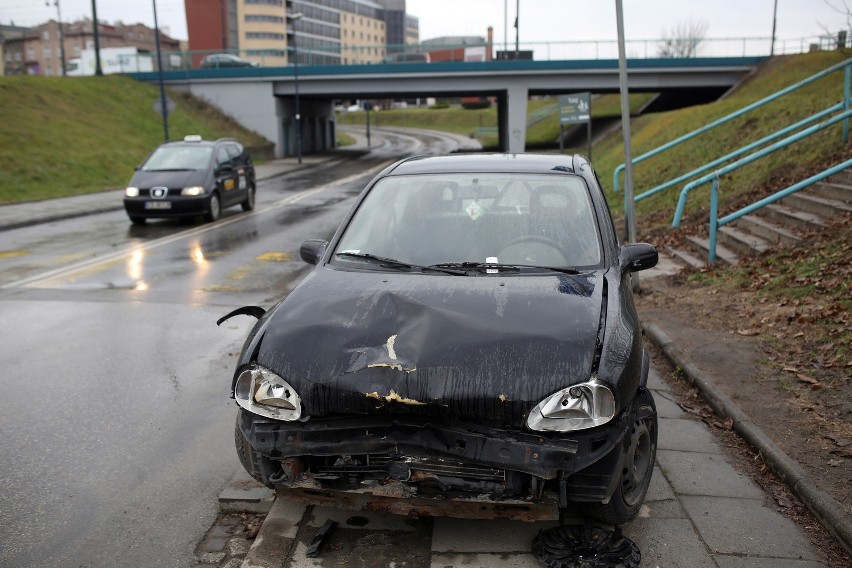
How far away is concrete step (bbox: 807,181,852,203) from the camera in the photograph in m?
10.1

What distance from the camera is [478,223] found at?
4777 mm

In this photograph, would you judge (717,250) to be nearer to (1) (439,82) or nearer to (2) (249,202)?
(2) (249,202)

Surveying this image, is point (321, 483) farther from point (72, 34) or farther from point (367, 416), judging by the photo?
point (72, 34)

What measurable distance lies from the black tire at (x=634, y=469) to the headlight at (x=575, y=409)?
0.75 feet

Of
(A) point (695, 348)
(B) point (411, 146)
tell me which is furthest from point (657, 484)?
(B) point (411, 146)

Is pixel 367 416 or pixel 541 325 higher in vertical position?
pixel 541 325

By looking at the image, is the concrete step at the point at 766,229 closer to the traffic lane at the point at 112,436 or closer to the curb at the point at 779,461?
the curb at the point at 779,461

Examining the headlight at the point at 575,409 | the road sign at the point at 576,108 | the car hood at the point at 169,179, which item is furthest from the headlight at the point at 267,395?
the road sign at the point at 576,108

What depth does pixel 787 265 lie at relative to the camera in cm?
860

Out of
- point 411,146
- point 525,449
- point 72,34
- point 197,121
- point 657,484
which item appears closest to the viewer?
point 525,449

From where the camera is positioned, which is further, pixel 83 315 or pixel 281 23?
pixel 281 23

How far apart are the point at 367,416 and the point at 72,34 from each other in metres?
150

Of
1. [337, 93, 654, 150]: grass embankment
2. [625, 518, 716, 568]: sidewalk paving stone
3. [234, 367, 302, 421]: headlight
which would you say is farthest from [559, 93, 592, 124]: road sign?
[337, 93, 654, 150]: grass embankment

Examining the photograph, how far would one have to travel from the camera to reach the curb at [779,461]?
3.76 metres
